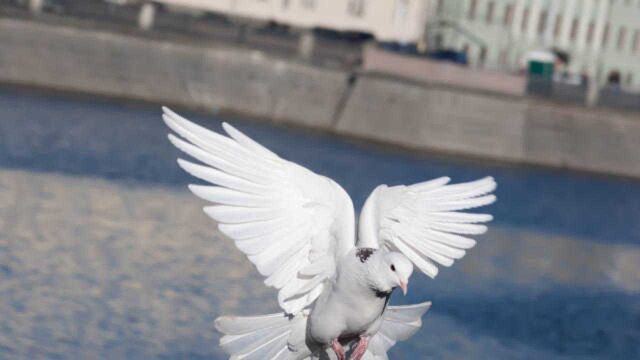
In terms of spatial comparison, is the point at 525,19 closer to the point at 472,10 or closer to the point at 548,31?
the point at 548,31

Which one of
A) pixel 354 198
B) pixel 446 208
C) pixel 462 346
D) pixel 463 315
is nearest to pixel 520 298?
pixel 463 315

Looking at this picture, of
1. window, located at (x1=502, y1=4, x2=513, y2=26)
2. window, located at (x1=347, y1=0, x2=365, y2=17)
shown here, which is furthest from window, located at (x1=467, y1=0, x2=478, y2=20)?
window, located at (x1=347, y1=0, x2=365, y2=17)

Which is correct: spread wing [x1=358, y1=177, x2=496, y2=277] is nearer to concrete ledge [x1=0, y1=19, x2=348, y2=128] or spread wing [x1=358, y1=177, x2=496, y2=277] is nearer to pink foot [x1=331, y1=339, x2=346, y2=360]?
pink foot [x1=331, y1=339, x2=346, y2=360]

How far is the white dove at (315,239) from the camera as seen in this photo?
1070cm

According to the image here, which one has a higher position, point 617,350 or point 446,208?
point 446,208

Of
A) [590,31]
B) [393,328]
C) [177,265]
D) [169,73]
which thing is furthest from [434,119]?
[393,328]

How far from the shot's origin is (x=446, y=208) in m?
11.6

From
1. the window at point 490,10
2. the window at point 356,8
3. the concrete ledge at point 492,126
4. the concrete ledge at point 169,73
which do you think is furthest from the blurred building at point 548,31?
the concrete ledge at point 169,73

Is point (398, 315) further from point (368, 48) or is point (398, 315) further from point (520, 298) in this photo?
point (368, 48)

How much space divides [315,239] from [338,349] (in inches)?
28.5

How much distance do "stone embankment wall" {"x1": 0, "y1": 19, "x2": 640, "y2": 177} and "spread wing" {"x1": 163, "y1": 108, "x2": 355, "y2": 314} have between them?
29.2 m

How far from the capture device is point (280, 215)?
11.1 m

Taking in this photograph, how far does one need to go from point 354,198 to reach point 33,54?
1485 centimetres

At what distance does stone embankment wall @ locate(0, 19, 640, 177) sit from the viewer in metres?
40.8
